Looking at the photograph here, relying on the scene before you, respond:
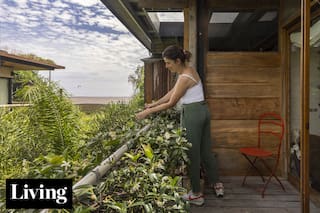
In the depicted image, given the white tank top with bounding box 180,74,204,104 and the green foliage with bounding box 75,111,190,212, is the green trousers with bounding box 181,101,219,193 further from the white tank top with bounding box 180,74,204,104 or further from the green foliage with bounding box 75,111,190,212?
the green foliage with bounding box 75,111,190,212

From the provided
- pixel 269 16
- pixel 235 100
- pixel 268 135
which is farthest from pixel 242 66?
pixel 268 135

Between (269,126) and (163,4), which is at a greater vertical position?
(163,4)

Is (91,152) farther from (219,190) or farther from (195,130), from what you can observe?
(219,190)

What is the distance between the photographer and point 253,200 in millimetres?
2551

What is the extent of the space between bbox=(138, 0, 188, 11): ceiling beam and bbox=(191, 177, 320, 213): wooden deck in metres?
2.12

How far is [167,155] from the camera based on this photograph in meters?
1.52

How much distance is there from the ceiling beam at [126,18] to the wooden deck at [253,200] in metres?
2.38

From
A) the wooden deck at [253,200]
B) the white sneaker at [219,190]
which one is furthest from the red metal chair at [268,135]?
the white sneaker at [219,190]

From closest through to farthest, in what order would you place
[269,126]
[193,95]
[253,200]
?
[193,95]
[253,200]
[269,126]

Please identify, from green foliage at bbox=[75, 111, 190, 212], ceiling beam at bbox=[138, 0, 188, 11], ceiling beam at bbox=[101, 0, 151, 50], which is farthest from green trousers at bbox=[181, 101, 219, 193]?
ceiling beam at bbox=[101, 0, 151, 50]

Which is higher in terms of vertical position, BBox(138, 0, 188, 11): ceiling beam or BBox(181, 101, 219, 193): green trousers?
BBox(138, 0, 188, 11): ceiling beam

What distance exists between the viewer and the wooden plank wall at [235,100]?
3154 mm

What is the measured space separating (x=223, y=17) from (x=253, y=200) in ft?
7.35

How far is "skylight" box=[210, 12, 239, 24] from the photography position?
333cm
